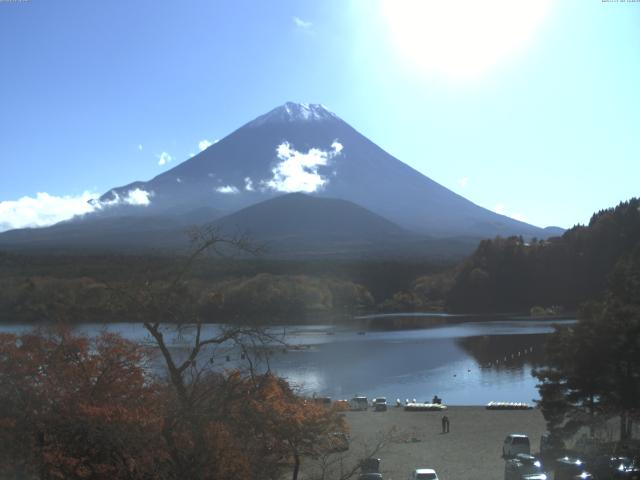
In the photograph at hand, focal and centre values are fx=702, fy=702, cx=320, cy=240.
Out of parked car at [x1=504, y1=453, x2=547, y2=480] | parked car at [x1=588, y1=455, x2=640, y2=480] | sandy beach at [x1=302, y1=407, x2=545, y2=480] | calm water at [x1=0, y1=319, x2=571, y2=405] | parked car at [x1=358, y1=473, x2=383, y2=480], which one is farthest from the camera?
calm water at [x1=0, y1=319, x2=571, y2=405]

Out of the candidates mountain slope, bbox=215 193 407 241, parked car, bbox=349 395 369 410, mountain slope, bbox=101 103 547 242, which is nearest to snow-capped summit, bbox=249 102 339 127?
mountain slope, bbox=101 103 547 242

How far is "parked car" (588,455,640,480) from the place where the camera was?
616 cm

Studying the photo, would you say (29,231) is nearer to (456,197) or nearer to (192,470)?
(456,197)

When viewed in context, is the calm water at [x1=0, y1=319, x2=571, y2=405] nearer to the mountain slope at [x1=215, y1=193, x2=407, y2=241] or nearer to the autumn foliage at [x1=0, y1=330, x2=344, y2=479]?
the autumn foliage at [x1=0, y1=330, x2=344, y2=479]

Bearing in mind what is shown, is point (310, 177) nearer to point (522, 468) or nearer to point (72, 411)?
point (522, 468)

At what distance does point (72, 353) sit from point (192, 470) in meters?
1.53

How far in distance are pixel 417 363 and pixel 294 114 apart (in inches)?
4106

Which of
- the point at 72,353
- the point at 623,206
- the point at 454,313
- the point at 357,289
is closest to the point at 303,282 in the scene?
the point at 357,289

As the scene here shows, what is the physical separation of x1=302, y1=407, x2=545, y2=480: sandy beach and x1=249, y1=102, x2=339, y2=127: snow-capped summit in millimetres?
109895

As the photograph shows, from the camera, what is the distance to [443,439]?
12.0m

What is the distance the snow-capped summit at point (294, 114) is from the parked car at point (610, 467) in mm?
116913

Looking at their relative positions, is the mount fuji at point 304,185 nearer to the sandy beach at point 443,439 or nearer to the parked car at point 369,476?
the sandy beach at point 443,439

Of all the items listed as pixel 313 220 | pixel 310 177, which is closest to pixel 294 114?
pixel 310 177

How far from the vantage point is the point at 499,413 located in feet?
47.1
